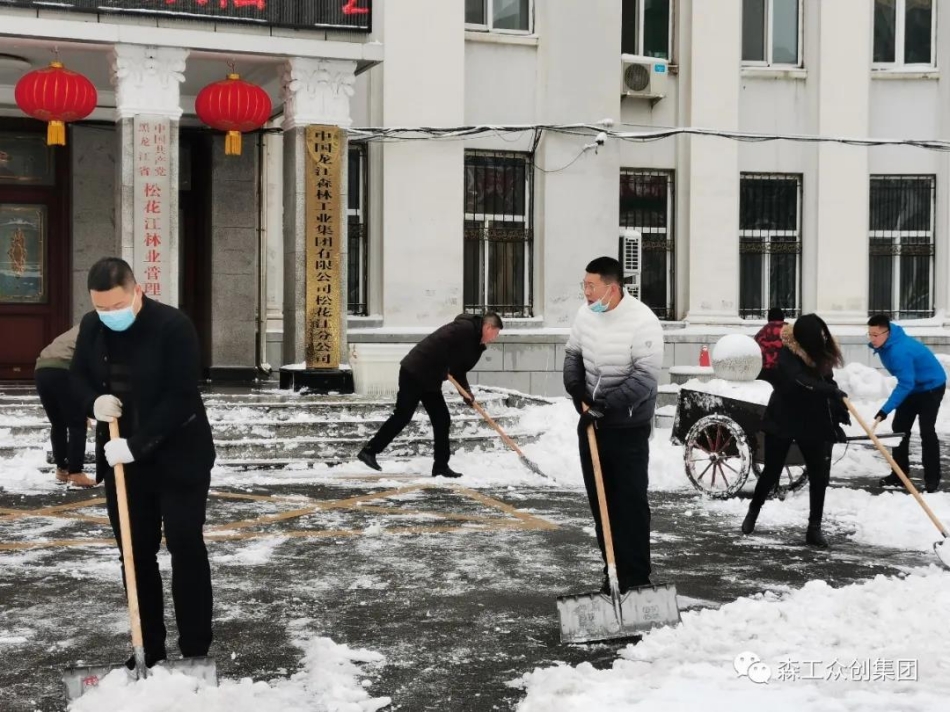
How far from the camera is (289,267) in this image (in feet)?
49.6

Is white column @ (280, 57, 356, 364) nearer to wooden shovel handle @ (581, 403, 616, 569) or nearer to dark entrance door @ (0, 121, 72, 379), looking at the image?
dark entrance door @ (0, 121, 72, 379)

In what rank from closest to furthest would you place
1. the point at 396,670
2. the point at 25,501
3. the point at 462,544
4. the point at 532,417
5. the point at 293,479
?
the point at 396,670, the point at 462,544, the point at 25,501, the point at 293,479, the point at 532,417

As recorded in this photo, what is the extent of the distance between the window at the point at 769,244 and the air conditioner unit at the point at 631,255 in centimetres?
181

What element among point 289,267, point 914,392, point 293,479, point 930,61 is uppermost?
point 930,61

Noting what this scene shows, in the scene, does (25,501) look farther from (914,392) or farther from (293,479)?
(914,392)

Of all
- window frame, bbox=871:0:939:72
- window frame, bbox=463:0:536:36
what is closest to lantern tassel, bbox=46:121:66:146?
window frame, bbox=463:0:536:36

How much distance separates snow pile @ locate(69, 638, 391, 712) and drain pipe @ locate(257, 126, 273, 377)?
1245cm

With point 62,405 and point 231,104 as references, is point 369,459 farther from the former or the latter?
point 231,104

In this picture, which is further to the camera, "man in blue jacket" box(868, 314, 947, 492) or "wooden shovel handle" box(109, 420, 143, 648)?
"man in blue jacket" box(868, 314, 947, 492)

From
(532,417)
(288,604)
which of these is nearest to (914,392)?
(532,417)

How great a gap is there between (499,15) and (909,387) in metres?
9.79

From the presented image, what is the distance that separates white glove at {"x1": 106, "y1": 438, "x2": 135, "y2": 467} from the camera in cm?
501

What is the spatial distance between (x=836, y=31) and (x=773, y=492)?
11.3 m

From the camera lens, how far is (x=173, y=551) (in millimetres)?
5242
